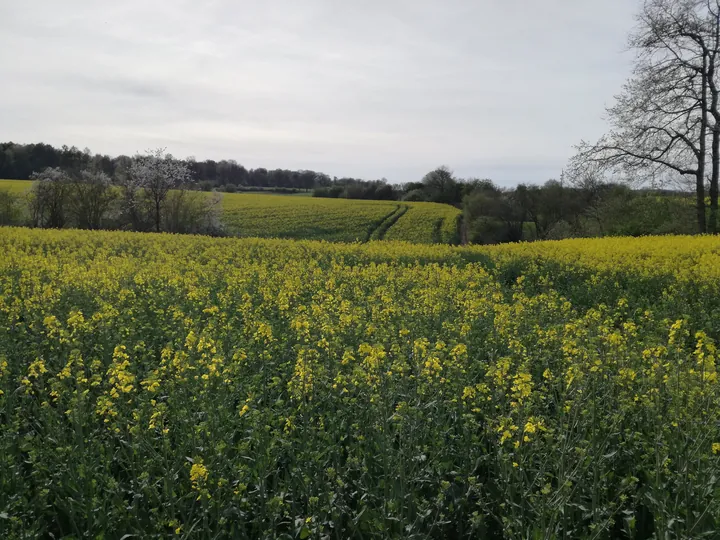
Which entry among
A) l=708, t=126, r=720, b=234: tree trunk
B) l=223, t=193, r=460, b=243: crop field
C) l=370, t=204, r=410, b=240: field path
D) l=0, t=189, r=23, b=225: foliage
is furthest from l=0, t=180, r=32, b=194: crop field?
l=708, t=126, r=720, b=234: tree trunk

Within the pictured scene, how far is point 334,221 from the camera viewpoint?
47.7 metres

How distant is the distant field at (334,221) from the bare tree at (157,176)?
5227 millimetres

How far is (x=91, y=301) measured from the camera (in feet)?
27.5

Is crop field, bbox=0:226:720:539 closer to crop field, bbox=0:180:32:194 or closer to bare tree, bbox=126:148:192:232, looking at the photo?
bare tree, bbox=126:148:192:232

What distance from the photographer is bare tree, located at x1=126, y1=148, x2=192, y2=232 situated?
133 feet

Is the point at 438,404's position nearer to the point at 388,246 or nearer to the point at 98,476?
the point at 98,476

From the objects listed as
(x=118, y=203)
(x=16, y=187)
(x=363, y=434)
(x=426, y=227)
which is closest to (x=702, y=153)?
(x=426, y=227)

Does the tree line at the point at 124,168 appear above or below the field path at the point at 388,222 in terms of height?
above

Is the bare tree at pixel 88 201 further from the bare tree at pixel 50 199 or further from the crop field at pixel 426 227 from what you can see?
the crop field at pixel 426 227

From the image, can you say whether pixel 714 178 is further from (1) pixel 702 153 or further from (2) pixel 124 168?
(2) pixel 124 168

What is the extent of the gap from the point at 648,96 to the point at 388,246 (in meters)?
15.5

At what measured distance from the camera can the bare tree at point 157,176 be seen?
4053cm

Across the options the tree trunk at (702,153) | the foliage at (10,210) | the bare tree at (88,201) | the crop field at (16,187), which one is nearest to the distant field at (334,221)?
the crop field at (16,187)

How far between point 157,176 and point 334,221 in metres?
15.1
